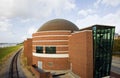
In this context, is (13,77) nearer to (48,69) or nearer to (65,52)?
(48,69)

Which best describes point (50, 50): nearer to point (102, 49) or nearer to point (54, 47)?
point (54, 47)

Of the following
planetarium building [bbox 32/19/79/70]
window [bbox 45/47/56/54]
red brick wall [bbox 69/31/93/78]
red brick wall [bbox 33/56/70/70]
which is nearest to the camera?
red brick wall [bbox 69/31/93/78]

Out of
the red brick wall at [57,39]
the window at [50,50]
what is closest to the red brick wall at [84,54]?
the red brick wall at [57,39]

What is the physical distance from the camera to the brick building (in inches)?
1235

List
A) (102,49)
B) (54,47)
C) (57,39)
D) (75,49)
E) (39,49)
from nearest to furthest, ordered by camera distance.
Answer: (102,49) < (75,49) < (57,39) < (54,47) < (39,49)

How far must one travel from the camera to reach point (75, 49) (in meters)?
37.8

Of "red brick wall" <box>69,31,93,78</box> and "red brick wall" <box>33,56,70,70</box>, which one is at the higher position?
"red brick wall" <box>69,31,93,78</box>

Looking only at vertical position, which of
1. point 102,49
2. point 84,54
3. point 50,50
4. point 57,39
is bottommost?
point 50,50

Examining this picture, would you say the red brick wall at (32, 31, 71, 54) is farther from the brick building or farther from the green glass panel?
the green glass panel

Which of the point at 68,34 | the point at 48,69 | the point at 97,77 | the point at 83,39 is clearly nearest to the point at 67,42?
the point at 68,34

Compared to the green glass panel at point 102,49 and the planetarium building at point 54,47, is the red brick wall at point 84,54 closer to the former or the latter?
the green glass panel at point 102,49

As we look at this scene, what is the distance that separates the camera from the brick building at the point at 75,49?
3136cm

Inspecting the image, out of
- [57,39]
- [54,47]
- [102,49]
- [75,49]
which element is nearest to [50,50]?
[54,47]

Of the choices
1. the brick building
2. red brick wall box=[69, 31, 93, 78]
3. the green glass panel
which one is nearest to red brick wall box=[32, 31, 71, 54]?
the brick building
